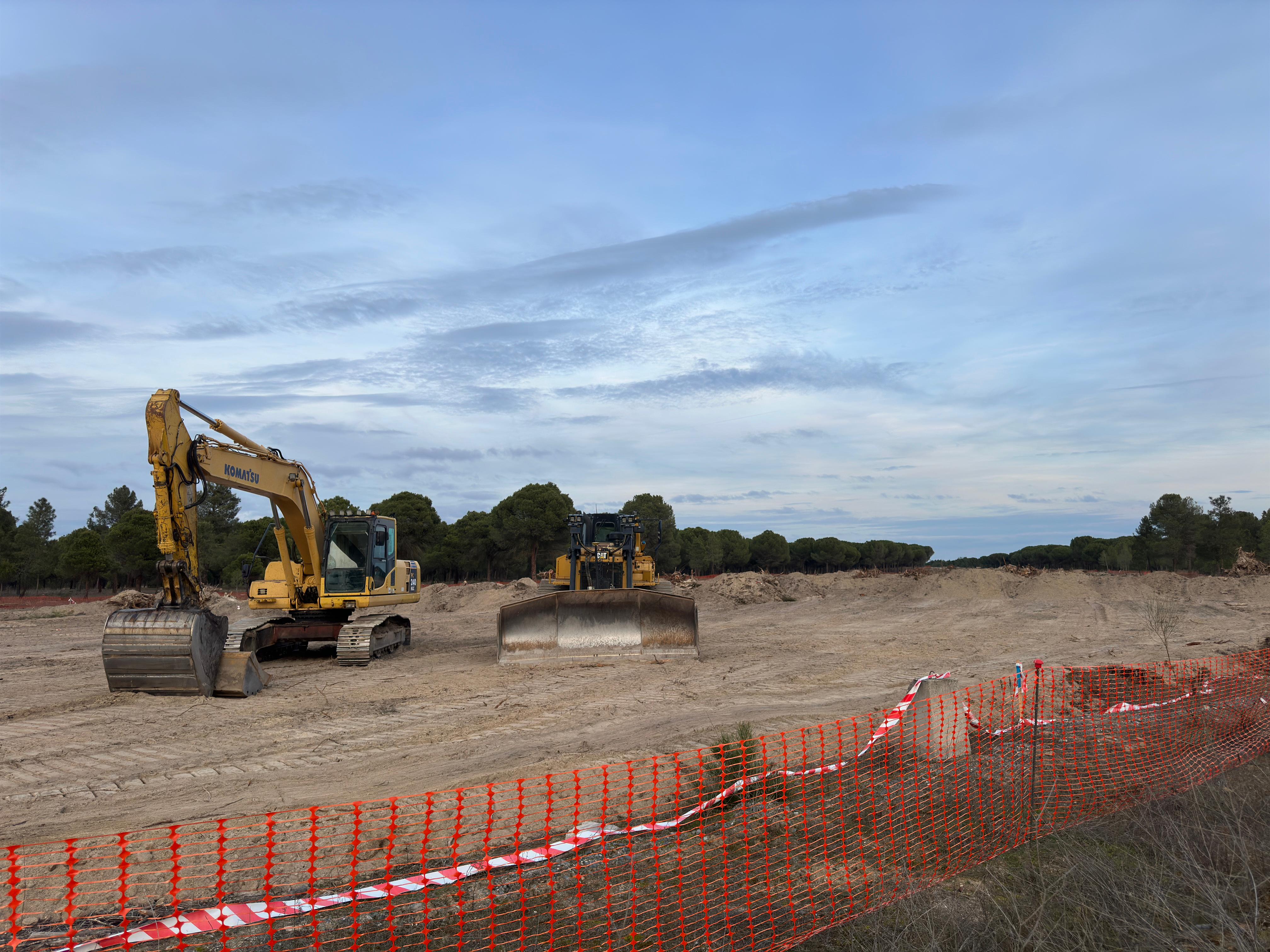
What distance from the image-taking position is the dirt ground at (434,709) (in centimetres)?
718

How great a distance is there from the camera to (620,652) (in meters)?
14.0

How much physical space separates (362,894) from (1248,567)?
37.7 metres

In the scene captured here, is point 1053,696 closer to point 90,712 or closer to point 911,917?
point 911,917

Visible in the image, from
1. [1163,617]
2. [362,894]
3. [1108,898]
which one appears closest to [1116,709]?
[1108,898]

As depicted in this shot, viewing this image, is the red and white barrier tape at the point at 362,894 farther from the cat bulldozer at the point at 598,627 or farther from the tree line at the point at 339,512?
the tree line at the point at 339,512

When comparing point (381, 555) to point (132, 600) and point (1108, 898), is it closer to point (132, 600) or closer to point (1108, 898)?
point (1108, 898)

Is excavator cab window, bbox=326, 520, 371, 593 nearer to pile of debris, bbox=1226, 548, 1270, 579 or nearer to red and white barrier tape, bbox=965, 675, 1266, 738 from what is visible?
red and white barrier tape, bbox=965, 675, 1266, 738

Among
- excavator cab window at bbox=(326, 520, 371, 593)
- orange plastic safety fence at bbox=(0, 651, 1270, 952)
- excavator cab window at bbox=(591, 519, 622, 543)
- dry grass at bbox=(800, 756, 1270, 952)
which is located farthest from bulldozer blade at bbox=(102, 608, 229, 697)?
dry grass at bbox=(800, 756, 1270, 952)

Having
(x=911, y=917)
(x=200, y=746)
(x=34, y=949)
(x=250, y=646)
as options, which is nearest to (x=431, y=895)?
(x=34, y=949)

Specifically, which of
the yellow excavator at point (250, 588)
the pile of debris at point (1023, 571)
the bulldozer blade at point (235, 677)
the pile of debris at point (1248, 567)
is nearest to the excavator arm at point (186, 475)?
the yellow excavator at point (250, 588)

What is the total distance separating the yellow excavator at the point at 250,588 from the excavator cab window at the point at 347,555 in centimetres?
2

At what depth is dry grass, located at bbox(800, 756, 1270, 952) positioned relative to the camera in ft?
13.0

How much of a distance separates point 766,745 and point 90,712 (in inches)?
336

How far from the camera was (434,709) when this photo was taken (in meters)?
10.6
